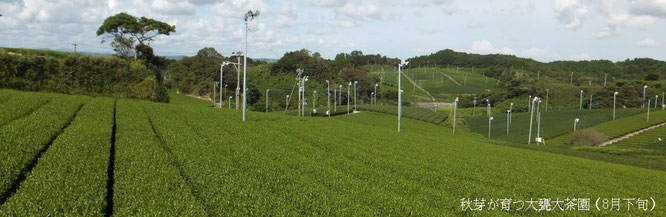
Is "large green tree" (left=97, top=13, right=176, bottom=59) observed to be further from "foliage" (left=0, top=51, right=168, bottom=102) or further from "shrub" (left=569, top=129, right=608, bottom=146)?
"shrub" (left=569, top=129, right=608, bottom=146)

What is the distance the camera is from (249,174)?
15352mm

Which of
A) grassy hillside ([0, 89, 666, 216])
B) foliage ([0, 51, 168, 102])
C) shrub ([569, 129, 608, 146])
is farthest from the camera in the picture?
shrub ([569, 129, 608, 146])

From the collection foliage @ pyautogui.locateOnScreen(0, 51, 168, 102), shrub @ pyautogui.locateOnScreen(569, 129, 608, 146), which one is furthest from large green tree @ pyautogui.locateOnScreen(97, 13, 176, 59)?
shrub @ pyautogui.locateOnScreen(569, 129, 608, 146)

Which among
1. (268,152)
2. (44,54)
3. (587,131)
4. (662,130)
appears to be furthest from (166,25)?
(662,130)

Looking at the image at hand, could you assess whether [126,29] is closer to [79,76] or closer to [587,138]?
[79,76]

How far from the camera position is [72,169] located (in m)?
13.7

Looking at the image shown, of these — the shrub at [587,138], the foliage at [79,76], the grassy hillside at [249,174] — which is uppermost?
the foliage at [79,76]

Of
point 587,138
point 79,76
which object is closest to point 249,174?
point 79,76

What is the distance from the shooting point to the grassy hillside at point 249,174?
11.6m

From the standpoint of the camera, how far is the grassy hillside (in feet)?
38.0

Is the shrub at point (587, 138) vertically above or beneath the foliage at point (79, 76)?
beneath

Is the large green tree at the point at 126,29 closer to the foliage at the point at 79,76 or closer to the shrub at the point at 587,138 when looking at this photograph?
the foliage at the point at 79,76

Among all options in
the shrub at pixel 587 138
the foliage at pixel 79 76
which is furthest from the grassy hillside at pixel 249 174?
the shrub at pixel 587 138

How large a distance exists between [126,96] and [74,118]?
2439cm
